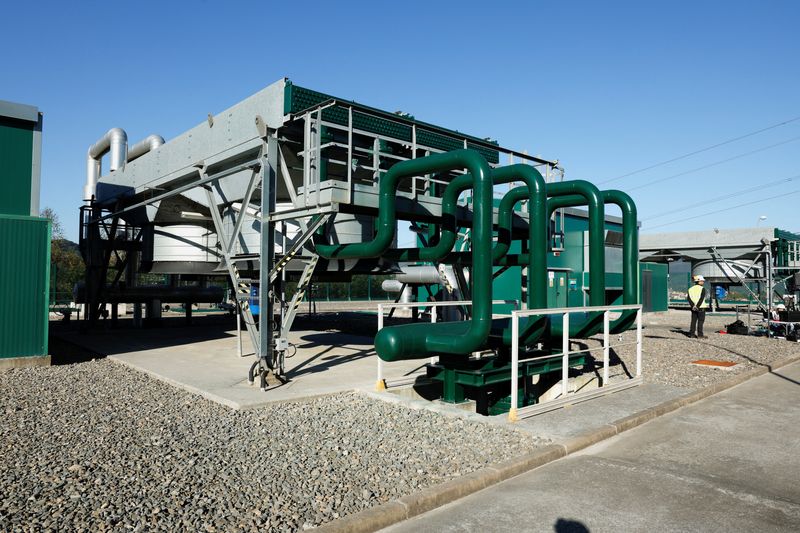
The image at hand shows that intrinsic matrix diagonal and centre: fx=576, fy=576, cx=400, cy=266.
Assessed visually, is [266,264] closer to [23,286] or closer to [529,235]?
[529,235]

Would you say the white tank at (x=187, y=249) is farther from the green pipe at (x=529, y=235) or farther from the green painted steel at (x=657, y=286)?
the green painted steel at (x=657, y=286)

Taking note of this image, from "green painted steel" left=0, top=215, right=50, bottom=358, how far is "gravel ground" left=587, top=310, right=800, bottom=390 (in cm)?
1112

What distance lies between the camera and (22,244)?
445 inches

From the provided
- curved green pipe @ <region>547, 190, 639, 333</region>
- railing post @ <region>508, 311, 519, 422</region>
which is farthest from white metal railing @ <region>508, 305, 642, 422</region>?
curved green pipe @ <region>547, 190, 639, 333</region>

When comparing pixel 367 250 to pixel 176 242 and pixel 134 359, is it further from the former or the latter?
pixel 176 242

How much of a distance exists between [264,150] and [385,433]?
18.5 ft

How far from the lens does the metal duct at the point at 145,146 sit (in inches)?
687

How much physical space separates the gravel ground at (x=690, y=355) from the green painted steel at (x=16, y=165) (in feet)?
39.7

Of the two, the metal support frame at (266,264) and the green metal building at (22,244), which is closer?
the metal support frame at (266,264)

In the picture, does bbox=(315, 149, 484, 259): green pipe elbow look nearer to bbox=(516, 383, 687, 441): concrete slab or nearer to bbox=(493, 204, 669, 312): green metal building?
bbox=(516, 383, 687, 441): concrete slab

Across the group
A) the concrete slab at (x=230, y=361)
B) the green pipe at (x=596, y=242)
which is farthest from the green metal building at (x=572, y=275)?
the green pipe at (x=596, y=242)

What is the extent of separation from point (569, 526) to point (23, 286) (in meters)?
11.2

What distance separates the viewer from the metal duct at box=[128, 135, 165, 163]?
17453mm

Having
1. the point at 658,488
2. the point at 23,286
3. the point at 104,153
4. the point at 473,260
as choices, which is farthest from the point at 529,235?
the point at 104,153
